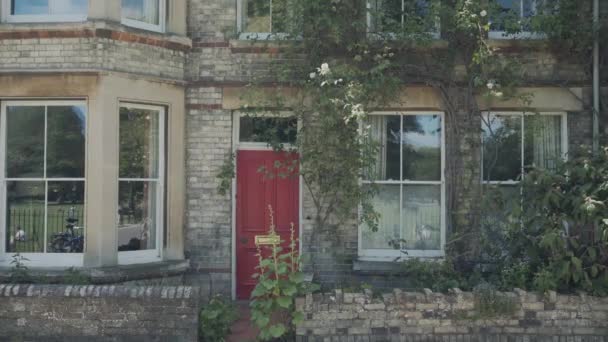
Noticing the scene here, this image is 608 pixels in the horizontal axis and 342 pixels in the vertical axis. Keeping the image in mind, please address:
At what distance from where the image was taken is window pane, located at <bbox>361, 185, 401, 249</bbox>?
10281mm

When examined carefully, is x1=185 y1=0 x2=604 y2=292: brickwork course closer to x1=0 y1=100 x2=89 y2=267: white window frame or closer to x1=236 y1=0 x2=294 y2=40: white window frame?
x1=236 y1=0 x2=294 y2=40: white window frame

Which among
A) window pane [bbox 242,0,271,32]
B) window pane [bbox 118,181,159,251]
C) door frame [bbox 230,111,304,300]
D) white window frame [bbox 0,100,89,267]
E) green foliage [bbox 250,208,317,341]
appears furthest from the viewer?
window pane [bbox 242,0,271,32]

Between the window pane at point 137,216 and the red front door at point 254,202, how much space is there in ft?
4.16

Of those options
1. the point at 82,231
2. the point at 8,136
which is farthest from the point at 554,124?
the point at 8,136

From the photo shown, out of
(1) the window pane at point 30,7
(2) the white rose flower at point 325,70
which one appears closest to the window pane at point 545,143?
(2) the white rose flower at point 325,70

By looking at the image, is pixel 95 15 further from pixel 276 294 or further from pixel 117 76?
pixel 276 294

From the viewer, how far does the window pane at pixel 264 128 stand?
33.8ft

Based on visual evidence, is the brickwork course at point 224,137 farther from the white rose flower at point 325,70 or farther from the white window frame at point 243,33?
the white rose flower at point 325,70

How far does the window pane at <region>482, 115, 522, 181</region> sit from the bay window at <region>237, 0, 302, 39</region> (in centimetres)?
337

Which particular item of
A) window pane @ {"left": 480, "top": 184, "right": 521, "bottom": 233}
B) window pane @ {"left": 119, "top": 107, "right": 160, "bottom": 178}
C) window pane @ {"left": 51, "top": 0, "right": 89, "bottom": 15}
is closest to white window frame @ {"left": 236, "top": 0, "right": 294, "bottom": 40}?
window pane @ {"left": 119, "top": 107, "right": 160, "bottom": 178}

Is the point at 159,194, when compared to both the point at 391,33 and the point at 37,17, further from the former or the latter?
the point at 391,33

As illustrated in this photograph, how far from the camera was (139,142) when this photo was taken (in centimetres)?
987

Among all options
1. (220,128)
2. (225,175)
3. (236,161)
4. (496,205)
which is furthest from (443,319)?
(220,128)

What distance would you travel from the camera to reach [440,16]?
9492 mm
